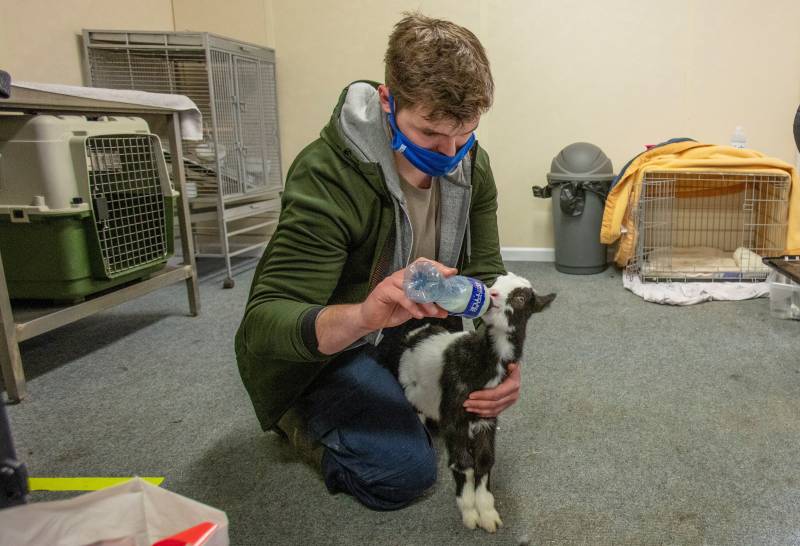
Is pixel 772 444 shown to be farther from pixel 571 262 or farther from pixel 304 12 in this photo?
pixel 304 12

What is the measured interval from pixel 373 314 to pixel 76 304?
1513 mm

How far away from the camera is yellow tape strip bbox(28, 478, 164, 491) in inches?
50.6

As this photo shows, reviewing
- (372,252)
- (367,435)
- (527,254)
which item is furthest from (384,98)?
(527,254)

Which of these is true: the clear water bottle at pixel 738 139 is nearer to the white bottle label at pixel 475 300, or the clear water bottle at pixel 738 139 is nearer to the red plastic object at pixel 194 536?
the white bottle label at pixel 475 300

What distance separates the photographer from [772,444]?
143 centimetres

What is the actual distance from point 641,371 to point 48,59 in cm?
285

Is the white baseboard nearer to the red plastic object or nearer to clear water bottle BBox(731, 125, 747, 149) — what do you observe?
clear water bottle BBox(731, 125, 747, 149)

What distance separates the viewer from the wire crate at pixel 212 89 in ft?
9.17

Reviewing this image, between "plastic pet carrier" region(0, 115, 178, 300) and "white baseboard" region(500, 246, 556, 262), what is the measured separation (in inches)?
84.1

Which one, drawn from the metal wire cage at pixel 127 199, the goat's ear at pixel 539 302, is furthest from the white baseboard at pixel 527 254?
the goat's ear at pixel 539 302

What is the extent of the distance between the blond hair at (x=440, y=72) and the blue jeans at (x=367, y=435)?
0.60 metres

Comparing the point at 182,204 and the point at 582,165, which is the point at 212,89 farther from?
the point at 582,165

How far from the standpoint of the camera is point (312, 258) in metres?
1.03

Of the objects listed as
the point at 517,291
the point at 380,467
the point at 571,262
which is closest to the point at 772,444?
the point at 517,291
